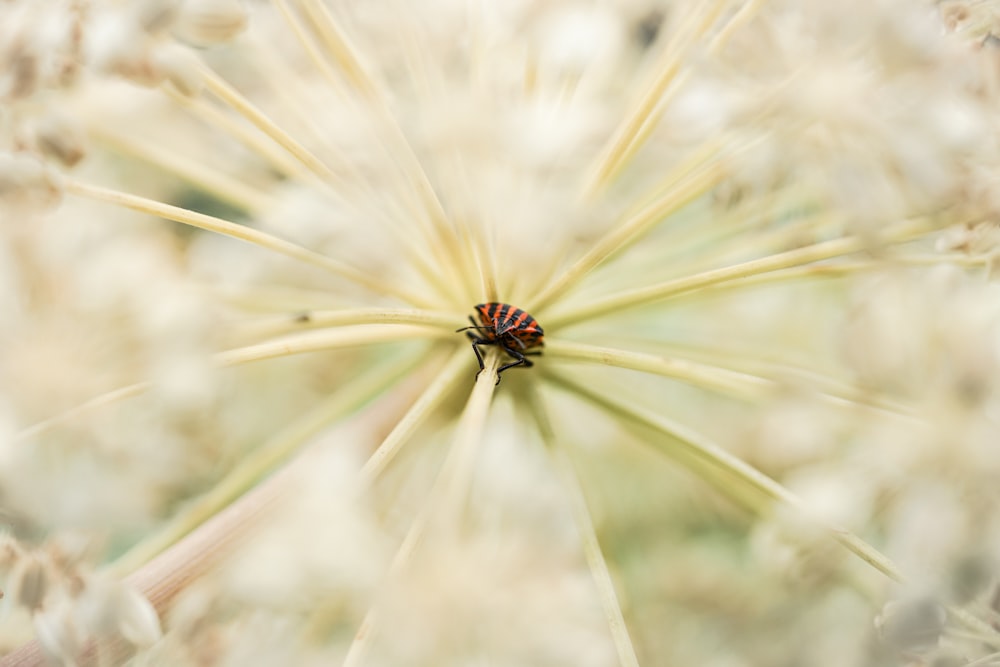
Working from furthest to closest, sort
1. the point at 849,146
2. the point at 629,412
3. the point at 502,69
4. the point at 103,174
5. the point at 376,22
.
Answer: the point at 103,174 → the point at 502,69 → the point at 376,22 → the point at 629,412 → the point at 849,146

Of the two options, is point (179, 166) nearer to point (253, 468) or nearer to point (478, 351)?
point (253, 468)

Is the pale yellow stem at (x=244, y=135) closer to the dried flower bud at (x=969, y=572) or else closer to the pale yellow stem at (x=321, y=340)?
the pale yellow stem at (x=321, y=340)

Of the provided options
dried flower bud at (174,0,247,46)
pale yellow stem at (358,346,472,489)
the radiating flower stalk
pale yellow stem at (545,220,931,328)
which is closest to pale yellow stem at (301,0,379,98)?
the radiating flower stalk

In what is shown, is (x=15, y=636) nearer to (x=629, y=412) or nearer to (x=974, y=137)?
(x=629, y=412)

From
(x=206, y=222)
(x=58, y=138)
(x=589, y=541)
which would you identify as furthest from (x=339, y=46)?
(x=589, y=541)

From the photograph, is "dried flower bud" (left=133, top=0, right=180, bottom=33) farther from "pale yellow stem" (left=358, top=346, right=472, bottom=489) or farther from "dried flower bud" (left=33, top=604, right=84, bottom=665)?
"dried flower bud" (left=33, top=604, right=84, bottom=665)

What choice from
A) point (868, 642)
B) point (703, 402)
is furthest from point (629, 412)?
point (703, 402)

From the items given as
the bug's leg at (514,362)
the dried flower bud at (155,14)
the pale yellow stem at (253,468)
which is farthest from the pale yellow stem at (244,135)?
the bug's leg at (514,362)
